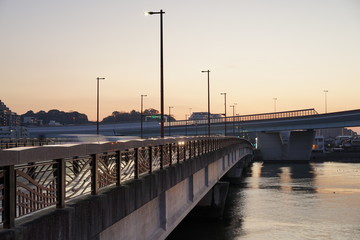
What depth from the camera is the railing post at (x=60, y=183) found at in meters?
8.83

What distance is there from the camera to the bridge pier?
147 metres

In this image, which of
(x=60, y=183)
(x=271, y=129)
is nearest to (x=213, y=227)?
(x=60, y=183)

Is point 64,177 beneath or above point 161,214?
above

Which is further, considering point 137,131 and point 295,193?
point 137,131

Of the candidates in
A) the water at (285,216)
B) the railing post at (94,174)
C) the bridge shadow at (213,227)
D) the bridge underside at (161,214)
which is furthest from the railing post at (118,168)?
the water at (285,216)

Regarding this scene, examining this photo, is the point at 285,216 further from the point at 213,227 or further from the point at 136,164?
the point at 136,164

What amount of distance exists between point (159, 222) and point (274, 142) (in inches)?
5404

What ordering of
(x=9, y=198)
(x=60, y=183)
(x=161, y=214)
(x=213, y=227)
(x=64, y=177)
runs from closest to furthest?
(x=9, y=198) → (x=60, y=183) → (x=64, y=177) → (x=161, y=214) → (x=213, y=227)

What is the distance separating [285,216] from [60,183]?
37826 mm

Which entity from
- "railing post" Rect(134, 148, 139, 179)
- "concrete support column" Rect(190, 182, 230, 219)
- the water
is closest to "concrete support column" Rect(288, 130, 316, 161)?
the water

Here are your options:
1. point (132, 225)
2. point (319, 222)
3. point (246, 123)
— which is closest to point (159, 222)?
point (132, 225)

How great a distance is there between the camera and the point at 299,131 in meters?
149

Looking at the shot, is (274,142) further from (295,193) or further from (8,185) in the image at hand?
(8,185)

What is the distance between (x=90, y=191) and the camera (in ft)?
35.3
